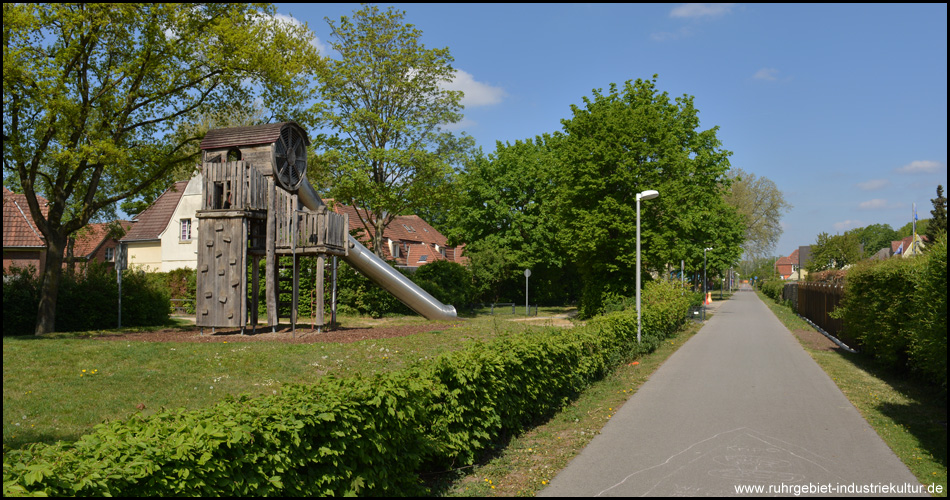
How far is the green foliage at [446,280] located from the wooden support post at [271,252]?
1220 cm

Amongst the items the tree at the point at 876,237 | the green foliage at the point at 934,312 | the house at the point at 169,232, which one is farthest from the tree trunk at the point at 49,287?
the tree at the point at 876,237

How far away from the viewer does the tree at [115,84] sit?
16688mm

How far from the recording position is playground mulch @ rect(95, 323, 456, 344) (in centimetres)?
1692

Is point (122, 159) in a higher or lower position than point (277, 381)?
higher

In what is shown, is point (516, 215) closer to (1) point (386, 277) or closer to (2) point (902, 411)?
(1) point (386, 277)

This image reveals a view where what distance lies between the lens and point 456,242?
4566cm

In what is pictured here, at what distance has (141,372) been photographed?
38.0ft

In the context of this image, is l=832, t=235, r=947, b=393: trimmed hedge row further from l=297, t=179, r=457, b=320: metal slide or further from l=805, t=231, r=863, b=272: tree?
l=805, t=231, r=863, b=272: tree

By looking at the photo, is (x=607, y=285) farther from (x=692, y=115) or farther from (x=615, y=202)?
(x=692, y=115)

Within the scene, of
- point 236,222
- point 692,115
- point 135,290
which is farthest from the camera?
point 692,115

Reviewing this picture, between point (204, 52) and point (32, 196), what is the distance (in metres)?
6.67

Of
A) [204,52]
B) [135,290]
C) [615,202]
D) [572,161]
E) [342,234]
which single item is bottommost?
[135,290]

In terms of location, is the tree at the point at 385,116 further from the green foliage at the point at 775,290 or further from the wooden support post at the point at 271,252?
the green foliage at the point at 775,290

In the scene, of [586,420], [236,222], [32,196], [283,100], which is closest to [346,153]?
[283,100]
